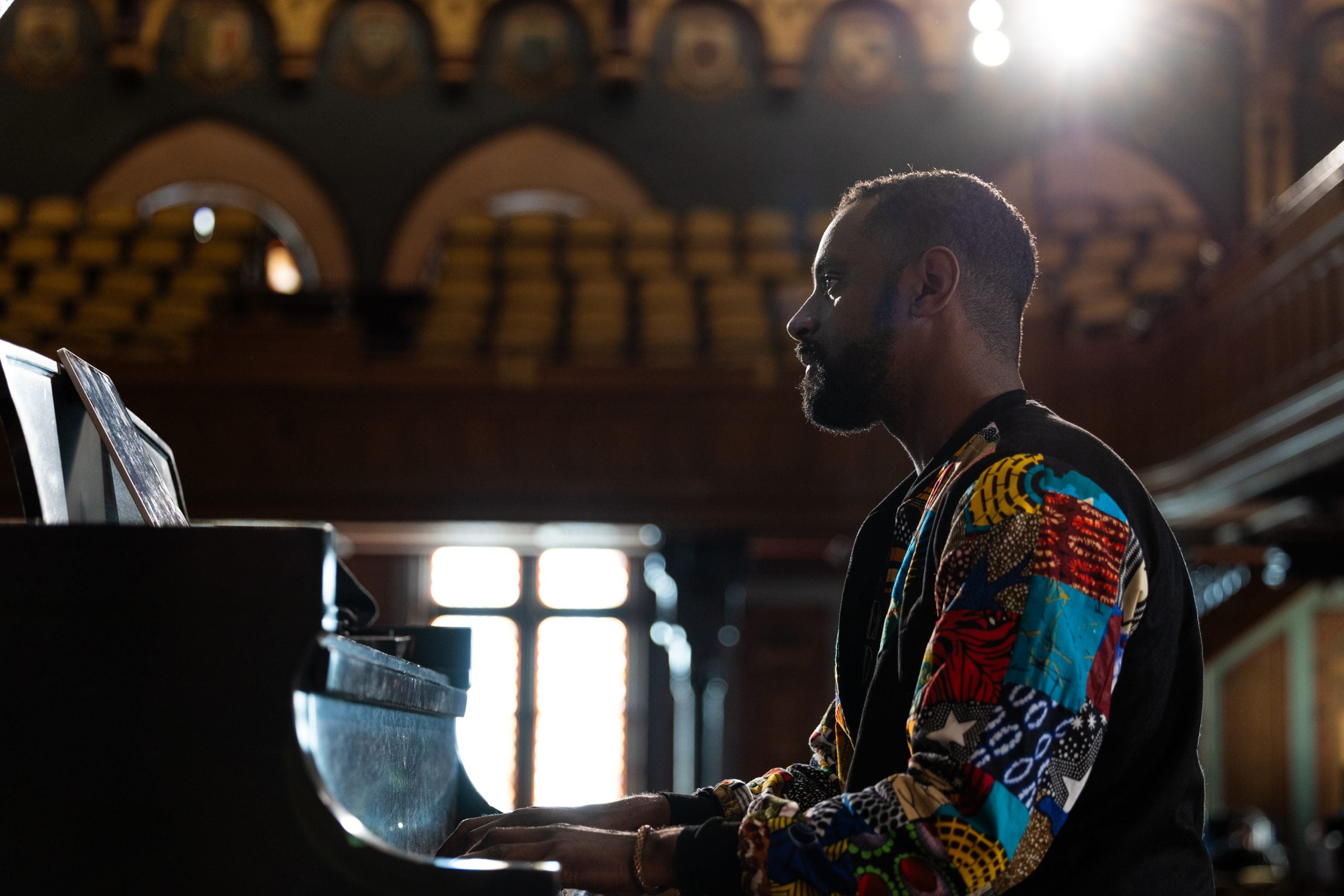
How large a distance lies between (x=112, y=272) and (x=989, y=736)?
7.74 metres

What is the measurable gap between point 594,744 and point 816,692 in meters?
1.77

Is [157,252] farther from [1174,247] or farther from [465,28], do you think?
[1174,247]

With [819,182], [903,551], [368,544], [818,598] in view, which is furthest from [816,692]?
[903,551]

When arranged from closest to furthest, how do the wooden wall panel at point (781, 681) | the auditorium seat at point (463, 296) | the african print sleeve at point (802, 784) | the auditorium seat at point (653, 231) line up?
the african print sleeve at point (802, 784)
the auditorium seat at point (463, 296)
the wooden wall panel at point (781, 681)
the auditorium seat at point (653, 231)

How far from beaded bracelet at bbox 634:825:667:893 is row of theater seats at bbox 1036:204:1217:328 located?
5856 mm

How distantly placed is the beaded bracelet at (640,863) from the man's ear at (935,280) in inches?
24.4

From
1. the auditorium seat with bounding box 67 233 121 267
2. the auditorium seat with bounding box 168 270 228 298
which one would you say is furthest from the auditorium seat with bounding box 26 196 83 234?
the auditorium seat with bounding box 168 270 228 298

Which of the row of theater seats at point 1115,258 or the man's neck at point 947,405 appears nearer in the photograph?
the man's neck at point 947,405

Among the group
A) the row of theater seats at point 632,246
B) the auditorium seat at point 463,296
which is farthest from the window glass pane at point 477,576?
the auditorium seat at point 463,296

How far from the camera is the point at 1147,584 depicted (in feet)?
4.41

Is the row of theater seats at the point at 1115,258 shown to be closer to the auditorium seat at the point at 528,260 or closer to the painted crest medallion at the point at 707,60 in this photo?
the painted crest medallion at the point at 707,60

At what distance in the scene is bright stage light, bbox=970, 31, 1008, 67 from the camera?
6645mm

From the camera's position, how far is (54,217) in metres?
8.81

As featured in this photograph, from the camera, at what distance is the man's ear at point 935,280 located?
1506mm
